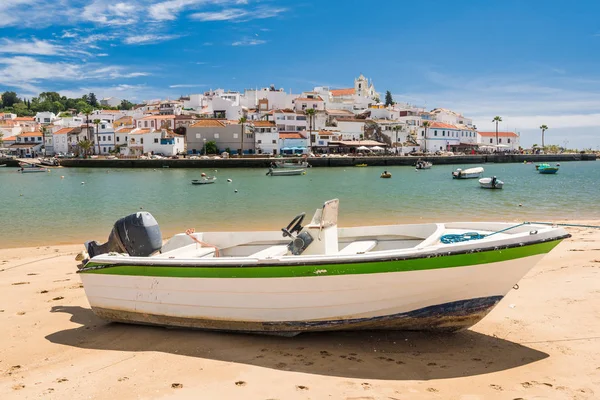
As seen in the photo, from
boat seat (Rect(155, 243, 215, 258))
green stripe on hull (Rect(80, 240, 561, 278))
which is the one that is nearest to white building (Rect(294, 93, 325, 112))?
boat seat (Rect(155, 243, 215, 258))

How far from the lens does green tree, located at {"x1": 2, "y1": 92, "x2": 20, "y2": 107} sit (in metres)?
162

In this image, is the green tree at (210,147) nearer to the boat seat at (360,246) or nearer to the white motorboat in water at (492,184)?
the white motorboat in water at (492,184)

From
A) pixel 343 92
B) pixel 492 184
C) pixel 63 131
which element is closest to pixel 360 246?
pixel 492 184

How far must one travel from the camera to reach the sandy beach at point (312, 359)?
489cm

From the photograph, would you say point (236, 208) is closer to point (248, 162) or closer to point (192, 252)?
point (192, 252)

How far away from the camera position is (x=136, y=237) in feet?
23.7

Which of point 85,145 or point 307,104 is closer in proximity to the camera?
point 85,145

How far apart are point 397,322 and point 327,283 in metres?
1.13

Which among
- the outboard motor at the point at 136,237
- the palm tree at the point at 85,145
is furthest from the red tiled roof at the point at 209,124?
the outboard motor at the point at 136,237

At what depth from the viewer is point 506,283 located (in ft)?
19.2

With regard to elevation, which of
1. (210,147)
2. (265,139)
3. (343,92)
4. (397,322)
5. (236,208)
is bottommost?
(236,208)

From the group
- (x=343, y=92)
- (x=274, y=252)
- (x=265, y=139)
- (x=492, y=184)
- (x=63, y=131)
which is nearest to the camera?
(x=274, y=252)

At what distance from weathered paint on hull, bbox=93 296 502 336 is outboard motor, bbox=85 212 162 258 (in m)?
1.38

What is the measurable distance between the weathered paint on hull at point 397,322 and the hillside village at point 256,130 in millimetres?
72153
